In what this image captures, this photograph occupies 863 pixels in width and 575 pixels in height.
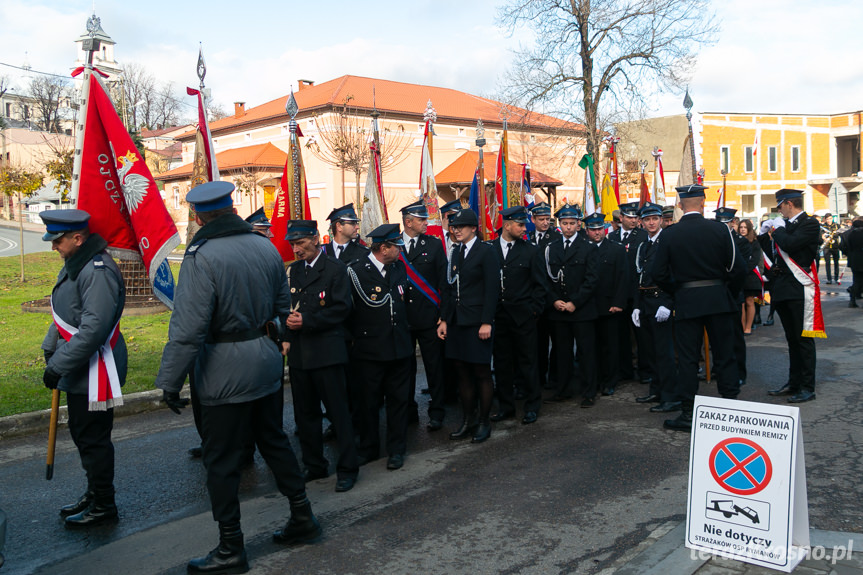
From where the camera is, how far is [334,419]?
18.0 feet

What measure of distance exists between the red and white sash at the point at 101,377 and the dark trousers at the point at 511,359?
3.88 meters

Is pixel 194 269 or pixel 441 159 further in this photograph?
pixel 441 159

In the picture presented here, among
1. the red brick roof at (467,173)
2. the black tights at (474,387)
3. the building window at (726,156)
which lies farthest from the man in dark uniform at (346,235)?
the building window at (726,156)

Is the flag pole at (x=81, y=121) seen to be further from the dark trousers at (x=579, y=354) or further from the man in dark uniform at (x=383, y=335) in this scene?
the dark trousers at (x=579, y=354)

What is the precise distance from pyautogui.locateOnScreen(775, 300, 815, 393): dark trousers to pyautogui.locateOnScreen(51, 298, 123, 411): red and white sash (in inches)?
266

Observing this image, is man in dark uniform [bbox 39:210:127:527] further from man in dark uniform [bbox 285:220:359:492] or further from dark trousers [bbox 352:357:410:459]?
dark trousers [bbox 352:357:410:459]

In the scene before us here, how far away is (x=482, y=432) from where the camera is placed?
6719 millimetres

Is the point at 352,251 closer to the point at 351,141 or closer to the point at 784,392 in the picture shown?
the point at 784,392

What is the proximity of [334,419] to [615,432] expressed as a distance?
288 cm

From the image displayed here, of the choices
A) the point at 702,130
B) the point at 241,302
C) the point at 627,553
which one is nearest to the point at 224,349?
the point at 241,302

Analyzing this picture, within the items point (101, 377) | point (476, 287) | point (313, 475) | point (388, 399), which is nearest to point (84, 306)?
point (101, 377)

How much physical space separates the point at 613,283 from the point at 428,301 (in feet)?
8.58

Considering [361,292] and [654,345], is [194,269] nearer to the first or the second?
[361,292]

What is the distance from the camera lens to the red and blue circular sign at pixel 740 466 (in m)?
3.85
